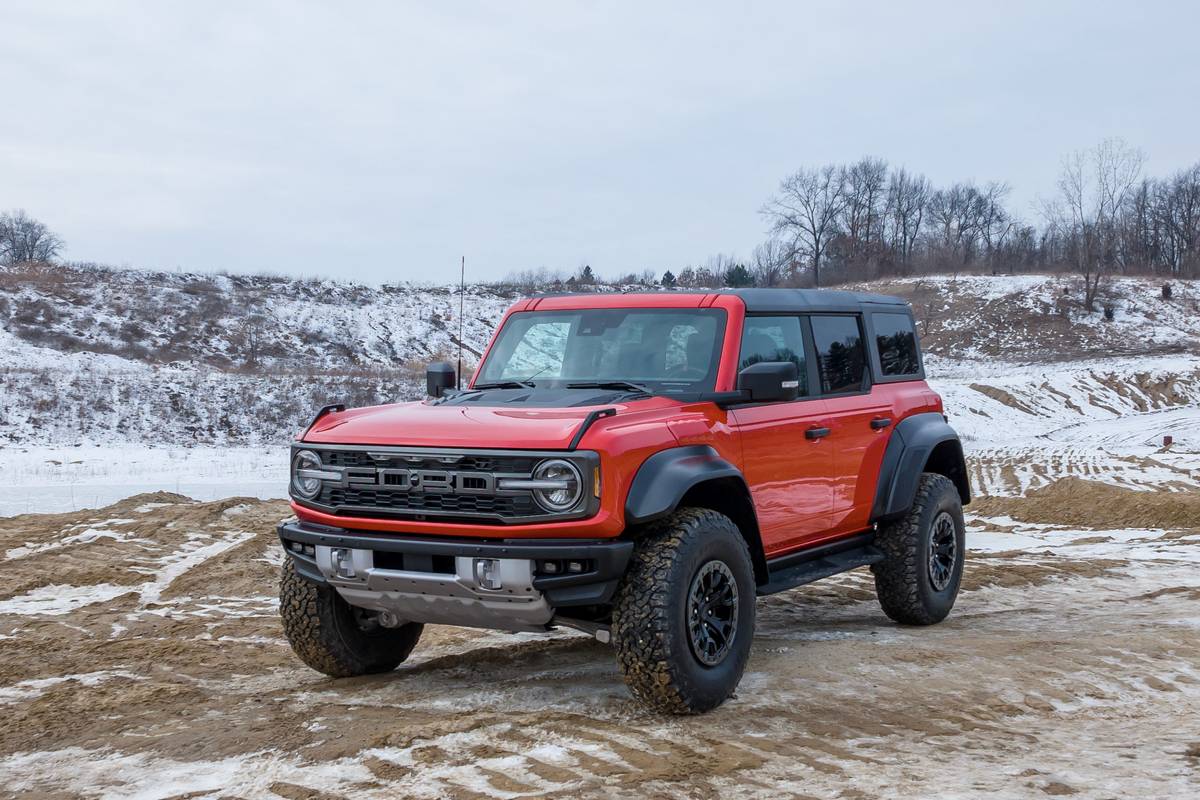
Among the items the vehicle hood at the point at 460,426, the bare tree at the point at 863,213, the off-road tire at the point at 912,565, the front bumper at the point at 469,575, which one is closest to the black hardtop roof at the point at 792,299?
the vehicle hood at the point at 460,426

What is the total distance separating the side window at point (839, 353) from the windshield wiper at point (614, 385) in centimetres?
142

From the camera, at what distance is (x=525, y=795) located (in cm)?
404

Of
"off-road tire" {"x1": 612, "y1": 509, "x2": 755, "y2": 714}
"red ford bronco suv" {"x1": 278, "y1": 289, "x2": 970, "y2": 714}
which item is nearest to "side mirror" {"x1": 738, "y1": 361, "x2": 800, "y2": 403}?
"red ford bronco suv" {"x1": 278, "y1": 289, "x2": 970, "y2": 714}

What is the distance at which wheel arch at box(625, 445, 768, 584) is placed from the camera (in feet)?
16.1

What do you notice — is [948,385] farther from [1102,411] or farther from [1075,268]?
[1075,268]

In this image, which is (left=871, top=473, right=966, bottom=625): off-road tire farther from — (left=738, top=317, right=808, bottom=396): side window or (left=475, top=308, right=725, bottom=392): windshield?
(left=475, top=308, right=725, bottom=392): windshield

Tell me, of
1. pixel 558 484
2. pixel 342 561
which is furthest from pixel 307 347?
pixel 558 484

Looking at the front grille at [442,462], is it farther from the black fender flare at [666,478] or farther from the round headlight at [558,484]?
the black fender flare at [666,478]

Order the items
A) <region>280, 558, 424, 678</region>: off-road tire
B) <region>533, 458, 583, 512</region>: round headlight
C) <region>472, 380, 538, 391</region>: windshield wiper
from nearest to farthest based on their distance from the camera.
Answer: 1. <region>533, 458, 583, 512</region>: round headlight
2. <region>280, 558, 424, 678</region>: off-road tire
3. <region>472, 380, 538, 391</region>: windshield wiper

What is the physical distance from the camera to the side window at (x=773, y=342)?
6.14 meters

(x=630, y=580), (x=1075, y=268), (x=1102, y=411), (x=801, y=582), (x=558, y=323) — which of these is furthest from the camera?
(x=1075, y=268)

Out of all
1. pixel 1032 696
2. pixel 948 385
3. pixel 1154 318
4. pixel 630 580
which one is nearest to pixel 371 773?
pixel 630 580

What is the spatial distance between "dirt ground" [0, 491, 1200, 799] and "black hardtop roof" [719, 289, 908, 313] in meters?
1.96

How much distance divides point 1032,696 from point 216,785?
3.71m
